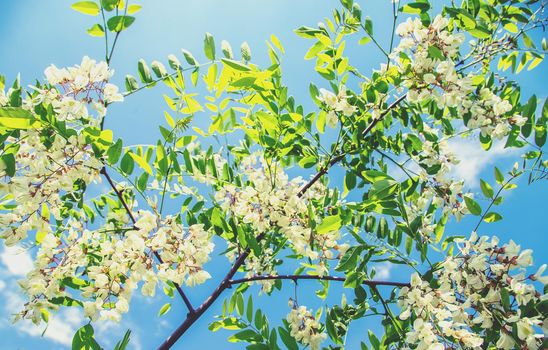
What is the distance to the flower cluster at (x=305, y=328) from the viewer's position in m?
1.90

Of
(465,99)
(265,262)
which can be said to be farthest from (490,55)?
(265,262)

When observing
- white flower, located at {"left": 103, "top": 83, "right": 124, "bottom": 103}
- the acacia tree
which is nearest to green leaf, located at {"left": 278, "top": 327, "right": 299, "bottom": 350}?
the acacia tree

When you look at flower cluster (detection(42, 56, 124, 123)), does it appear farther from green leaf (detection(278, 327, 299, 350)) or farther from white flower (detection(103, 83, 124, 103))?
green leaf (detection(278, 327, 299, 350))

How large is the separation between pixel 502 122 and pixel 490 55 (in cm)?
45

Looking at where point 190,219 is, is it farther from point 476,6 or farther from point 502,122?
point 476,6

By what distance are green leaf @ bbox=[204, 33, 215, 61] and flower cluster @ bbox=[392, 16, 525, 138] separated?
2.67 feet

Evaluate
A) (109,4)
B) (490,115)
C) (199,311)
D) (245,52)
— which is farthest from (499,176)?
(109,4)

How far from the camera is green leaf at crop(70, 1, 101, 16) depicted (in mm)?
1528

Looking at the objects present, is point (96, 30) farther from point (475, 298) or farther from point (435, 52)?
point (475, 298)

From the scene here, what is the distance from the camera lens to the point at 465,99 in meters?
1.83

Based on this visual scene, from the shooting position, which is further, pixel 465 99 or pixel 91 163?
pixel 465 99

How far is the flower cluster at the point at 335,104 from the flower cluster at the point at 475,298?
767mm

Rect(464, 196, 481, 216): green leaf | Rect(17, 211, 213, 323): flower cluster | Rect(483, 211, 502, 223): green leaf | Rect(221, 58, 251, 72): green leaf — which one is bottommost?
Rect(17, 211, 213, 323): flower cluster

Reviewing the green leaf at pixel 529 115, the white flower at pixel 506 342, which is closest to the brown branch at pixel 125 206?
the white flower at pixel 506 342
